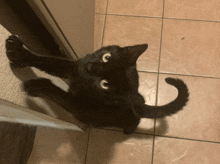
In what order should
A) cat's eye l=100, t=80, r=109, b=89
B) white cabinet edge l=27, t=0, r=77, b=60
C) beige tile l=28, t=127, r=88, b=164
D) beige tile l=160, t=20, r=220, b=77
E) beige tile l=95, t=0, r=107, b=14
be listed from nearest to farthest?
white cabinet edge l=27, t=0, r=77, b=60, cat's eye l=100, t=80, r=109, b=89, beige tile l=28, t=127, r=88, b=164, beige tile l=160, t=20, r=220, b=77, beige tile l=95, t=0, r=107, b=14

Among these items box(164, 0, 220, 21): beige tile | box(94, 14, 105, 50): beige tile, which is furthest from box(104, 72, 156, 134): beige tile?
box(164, 0, 220, 21): beige tile

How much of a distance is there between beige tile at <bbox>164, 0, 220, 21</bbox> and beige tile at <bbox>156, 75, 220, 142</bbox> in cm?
47

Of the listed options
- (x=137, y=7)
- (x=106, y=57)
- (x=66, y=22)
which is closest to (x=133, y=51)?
(x=106, y=57)

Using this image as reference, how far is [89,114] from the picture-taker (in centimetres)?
87

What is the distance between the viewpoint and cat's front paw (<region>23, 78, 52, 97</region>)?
0.74 m

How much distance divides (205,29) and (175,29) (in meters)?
0.22

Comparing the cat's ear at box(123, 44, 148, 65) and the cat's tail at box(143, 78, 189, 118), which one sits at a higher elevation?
the cat's ear at box(123, 44, 148, 65)

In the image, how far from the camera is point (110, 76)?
26.6 inches

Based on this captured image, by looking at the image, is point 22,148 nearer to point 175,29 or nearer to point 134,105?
point 134,105

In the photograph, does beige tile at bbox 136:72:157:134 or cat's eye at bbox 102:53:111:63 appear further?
beige tile at bbox 136:72:157:134

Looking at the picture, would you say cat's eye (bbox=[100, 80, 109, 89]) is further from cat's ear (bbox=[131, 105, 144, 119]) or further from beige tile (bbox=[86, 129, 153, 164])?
beige tile (bbox=[86, 129, 153, 164])

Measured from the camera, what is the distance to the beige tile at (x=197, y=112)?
1.14 m

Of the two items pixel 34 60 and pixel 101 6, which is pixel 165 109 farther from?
pixel 101 6

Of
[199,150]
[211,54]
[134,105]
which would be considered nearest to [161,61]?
[211,54]
